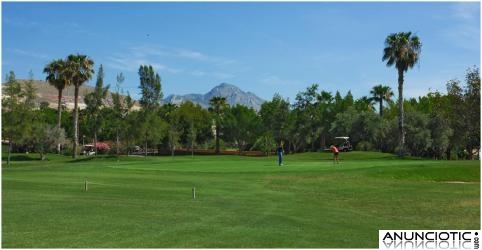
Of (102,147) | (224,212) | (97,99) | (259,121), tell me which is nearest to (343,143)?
(259,121)

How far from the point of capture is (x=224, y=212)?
16.7 meters

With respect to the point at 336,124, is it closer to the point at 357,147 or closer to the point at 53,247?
the point at 357,147

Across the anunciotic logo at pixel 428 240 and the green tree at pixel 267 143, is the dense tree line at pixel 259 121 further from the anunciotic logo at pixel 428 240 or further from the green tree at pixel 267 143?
the anunciotic logo at pixel 428 240

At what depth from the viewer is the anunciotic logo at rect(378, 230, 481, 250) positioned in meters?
11.6

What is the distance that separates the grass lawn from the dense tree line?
3478 centimetres

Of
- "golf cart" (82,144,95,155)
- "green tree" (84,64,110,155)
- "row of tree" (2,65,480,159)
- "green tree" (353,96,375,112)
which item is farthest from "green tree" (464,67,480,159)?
"golf cart" (82,144,95,155)

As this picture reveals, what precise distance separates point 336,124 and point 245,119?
19.1 meters

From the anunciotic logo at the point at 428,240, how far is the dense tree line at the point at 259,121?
163 ft

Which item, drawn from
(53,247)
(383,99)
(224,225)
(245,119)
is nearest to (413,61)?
(383,99)

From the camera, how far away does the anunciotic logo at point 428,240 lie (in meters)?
11.6

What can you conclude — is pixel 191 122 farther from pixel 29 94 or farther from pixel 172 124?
pixel 29 94

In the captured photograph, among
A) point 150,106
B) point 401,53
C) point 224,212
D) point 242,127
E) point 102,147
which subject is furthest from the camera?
point 102,147

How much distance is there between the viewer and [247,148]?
110m

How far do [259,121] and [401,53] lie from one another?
127 ft
